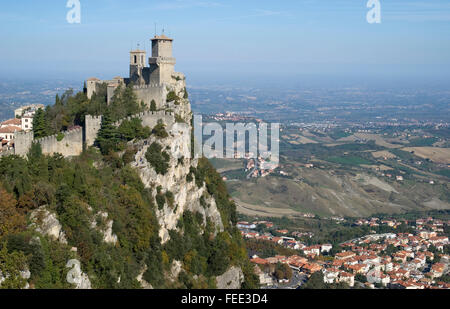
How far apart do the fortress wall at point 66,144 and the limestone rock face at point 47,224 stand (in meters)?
7.83

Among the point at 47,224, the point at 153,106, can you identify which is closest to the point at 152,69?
the point at 153,106

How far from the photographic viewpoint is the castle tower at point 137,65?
3775cm

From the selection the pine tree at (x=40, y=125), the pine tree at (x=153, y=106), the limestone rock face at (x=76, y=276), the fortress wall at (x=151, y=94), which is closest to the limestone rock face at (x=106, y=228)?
the limestone rock face at (x=76, y=276)

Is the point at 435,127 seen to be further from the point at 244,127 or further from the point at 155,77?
the point at 155,77

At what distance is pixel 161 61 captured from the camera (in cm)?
3728

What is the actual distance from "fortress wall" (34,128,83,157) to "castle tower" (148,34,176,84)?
754cm

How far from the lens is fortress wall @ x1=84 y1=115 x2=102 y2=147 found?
3222cm

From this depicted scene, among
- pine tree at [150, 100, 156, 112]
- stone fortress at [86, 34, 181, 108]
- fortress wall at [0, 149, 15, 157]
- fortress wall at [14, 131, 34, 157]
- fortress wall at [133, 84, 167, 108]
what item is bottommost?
fortress wall at [0, 149, 15, 157]

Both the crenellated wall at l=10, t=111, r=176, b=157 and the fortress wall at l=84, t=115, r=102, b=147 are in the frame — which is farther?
the fortress wall at l=84, t=115, r=102, b=147

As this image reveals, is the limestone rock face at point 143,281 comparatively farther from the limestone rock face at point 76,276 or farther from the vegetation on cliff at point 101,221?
the limestone rock face at point 76,276

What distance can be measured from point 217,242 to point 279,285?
1389 cm

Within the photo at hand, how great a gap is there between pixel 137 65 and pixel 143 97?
3.23 m

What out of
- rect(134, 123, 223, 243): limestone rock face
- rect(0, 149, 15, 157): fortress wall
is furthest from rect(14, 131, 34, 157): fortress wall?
rect(134, 123, 223, 243): limestone rock face

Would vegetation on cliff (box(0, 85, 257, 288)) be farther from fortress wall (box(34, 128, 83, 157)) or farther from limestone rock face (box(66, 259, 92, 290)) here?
fortress wall (box(34, 128, 83, 157))
